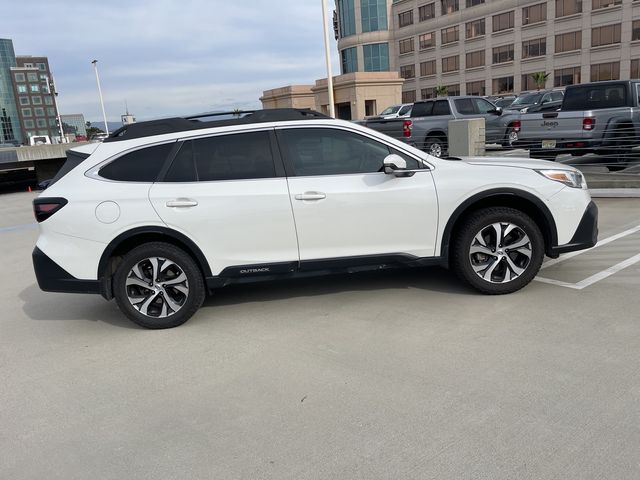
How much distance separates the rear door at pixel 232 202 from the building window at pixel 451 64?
7101 centimetres

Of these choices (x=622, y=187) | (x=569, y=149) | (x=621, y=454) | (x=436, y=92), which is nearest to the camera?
(x=621, y=454)

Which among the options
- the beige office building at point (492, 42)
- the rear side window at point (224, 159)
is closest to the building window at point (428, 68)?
the beige office building at point (492, 42)

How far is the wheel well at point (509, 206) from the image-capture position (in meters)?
4.85

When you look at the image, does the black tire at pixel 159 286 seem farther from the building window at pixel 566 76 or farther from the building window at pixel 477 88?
the building window at pixel 477 88

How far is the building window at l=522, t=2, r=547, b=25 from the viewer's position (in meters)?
58.4

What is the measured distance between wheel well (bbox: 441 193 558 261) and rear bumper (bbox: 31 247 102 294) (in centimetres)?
316

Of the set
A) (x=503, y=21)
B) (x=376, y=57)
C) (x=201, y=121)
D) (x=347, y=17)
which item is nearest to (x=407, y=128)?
(x=201, y=121)

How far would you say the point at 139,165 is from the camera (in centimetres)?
469

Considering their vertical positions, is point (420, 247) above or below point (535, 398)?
above

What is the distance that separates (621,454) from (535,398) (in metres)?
0.61

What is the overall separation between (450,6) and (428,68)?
27.2 ft

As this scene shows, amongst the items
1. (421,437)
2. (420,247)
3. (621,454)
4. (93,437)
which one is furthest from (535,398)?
(93,437)

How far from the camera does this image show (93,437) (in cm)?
317

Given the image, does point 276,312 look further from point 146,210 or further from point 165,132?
point 165,132
